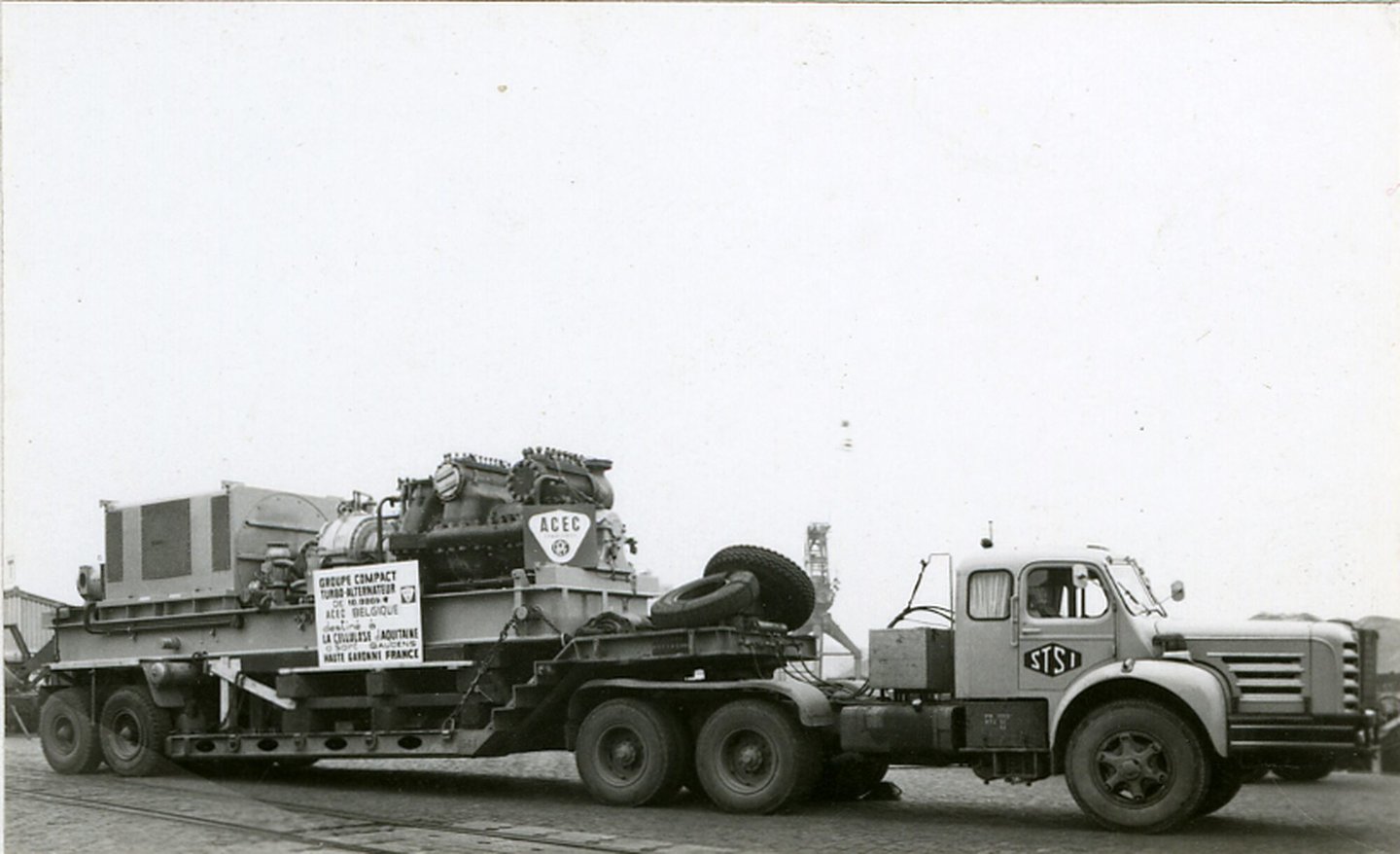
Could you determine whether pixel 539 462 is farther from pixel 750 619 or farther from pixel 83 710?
pixel 83 710

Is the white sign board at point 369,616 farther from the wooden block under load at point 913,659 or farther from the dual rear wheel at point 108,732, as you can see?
the wooden block under load at point 913,659

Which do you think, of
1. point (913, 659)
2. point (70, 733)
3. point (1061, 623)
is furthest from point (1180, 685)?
point (70, 733)

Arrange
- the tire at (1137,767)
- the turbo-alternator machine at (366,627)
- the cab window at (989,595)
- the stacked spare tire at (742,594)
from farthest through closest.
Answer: the turbo-alternator machine at (366,627) → the stacked spare tire at (742,594) → the cab window at (989,595) → the tire at (1137,767)

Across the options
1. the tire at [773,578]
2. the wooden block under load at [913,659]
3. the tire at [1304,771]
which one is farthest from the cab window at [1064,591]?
the tire at [773,578]

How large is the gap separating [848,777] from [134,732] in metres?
9.07

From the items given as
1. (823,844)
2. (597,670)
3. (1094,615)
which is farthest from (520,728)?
(1094,615)

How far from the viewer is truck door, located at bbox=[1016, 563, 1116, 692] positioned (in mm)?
12297

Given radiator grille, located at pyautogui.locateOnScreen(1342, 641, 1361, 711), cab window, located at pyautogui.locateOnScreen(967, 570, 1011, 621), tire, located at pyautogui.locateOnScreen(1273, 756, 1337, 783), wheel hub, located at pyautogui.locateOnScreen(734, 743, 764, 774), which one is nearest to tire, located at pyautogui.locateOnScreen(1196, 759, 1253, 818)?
tire, located at pyautogui.locateOnScreen(1273, 756, 1337, 783)

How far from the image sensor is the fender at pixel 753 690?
42.7 feet

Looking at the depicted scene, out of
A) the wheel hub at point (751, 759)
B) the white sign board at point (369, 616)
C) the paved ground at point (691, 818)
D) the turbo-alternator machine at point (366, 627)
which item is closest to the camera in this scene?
the paved ground at point (691, 818)

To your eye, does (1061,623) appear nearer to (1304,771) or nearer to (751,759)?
(751,759)

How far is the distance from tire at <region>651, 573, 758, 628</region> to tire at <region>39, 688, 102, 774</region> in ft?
27.6

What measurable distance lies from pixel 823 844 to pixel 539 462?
237 inches

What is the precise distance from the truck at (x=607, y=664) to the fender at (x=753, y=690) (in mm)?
39
